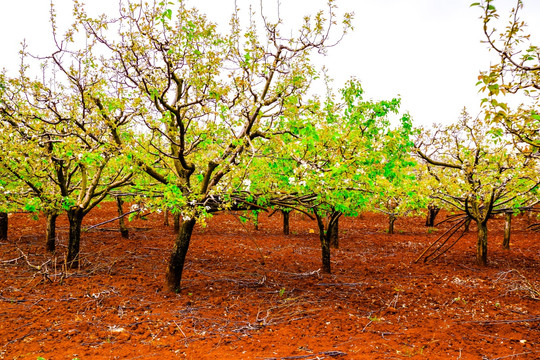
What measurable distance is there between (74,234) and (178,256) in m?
4.48

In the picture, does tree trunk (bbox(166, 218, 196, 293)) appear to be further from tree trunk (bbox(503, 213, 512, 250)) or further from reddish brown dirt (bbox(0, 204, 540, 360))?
tree trunk (bbox(503, 213, 512, 250))

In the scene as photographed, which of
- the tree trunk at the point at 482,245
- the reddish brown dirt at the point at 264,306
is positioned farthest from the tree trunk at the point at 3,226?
the tree trunk at the point at 482,245

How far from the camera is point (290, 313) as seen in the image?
8.21m

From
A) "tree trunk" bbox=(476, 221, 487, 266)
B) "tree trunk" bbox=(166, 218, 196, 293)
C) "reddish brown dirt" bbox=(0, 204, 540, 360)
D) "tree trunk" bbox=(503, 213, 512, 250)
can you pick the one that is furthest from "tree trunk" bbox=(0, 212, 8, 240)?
"tree trunk" bbox=(503, 213, 512, 250)

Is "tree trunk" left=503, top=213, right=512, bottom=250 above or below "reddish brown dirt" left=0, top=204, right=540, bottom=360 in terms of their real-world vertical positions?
above

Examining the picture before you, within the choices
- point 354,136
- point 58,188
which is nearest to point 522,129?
point 354,136

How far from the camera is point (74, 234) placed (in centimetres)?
1125

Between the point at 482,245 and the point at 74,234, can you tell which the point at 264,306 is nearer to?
the point at 74,234

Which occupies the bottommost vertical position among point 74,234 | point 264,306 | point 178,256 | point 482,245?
point 264,306

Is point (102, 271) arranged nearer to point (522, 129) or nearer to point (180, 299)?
point (180, 299)

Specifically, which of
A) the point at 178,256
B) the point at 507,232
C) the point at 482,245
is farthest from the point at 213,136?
the point at 507,232

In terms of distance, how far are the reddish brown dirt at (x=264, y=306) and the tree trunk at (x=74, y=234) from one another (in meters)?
0.50

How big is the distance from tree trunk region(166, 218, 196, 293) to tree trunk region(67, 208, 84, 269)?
148 inches

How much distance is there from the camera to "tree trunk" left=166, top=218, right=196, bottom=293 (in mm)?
9453
